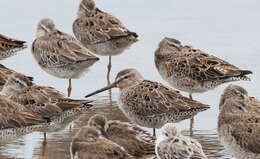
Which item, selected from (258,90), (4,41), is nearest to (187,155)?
(258,90)

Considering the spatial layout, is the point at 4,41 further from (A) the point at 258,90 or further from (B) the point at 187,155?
(B) the point at 187,155

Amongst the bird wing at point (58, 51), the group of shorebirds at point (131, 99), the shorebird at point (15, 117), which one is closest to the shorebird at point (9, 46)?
the group of shorebirds at point (131, 99)

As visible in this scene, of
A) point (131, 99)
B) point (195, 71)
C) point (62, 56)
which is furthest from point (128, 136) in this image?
point (62, 56)

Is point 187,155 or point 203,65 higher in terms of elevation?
point 203,65

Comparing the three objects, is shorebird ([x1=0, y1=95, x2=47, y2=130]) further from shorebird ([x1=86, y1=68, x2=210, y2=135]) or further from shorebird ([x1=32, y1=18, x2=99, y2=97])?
shorebird ([x1=32, y1=18, x2=99, y2=97])

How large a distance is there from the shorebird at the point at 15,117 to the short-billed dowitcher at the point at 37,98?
407mm

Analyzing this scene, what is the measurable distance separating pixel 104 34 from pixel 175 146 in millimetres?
6266

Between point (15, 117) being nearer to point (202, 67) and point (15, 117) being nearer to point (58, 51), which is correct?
point (202, 67)

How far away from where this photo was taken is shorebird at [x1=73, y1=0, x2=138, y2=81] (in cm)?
1542

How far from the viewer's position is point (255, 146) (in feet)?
32.6

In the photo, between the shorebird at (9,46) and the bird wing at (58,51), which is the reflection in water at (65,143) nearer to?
the bird wing at (58,51)

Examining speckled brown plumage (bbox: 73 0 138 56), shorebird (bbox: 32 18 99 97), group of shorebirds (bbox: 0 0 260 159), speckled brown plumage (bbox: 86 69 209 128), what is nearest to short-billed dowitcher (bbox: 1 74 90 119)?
group of shorebirds (bbox: 0 0 260 159)

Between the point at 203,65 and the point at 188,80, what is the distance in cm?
32

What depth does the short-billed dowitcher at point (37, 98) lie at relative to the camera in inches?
445
